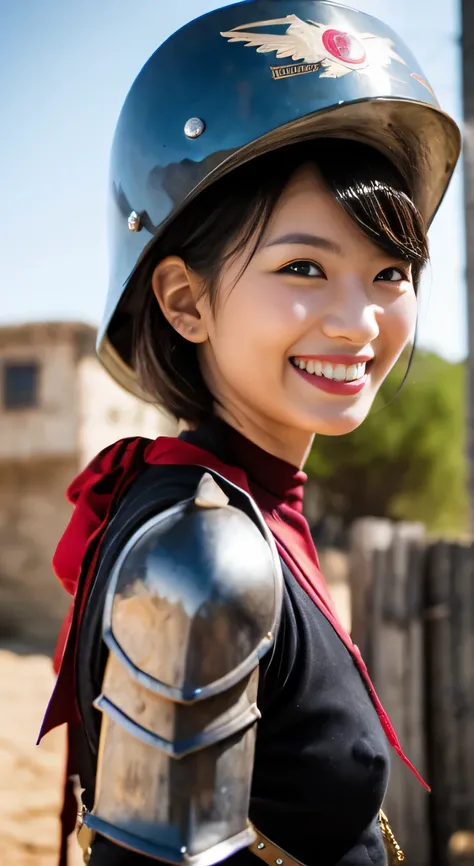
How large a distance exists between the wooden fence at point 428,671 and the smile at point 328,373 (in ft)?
8.99

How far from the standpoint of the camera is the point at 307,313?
1177mm

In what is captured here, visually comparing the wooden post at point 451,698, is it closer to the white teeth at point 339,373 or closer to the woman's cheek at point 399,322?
the woman's cheek at point 399,322

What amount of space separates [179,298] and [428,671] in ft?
10.1

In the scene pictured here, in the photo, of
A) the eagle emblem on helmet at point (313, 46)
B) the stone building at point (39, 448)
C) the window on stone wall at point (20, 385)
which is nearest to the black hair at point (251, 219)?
the eagle emblem on helmet at point (313, 46)

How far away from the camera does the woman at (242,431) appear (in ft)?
2.83

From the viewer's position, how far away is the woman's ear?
4.39 feet

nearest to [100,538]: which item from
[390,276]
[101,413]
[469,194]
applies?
[390,276]

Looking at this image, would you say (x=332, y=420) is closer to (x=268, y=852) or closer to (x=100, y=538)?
(x=100, y=538)

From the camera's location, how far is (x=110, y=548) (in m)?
1.04

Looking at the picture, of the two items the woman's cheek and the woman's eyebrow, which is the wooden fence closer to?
the woman's cheek

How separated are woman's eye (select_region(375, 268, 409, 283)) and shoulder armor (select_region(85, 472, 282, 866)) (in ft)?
1.93

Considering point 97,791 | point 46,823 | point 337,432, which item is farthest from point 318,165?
point 46,823

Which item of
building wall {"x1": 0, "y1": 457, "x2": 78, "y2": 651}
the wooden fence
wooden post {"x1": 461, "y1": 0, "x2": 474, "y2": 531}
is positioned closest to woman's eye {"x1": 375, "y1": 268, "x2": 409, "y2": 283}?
the wooden fence

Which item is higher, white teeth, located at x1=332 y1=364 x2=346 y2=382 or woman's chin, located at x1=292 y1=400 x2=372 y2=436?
white teeth, located at x1=332 y1=364 x2=346 y2=382
